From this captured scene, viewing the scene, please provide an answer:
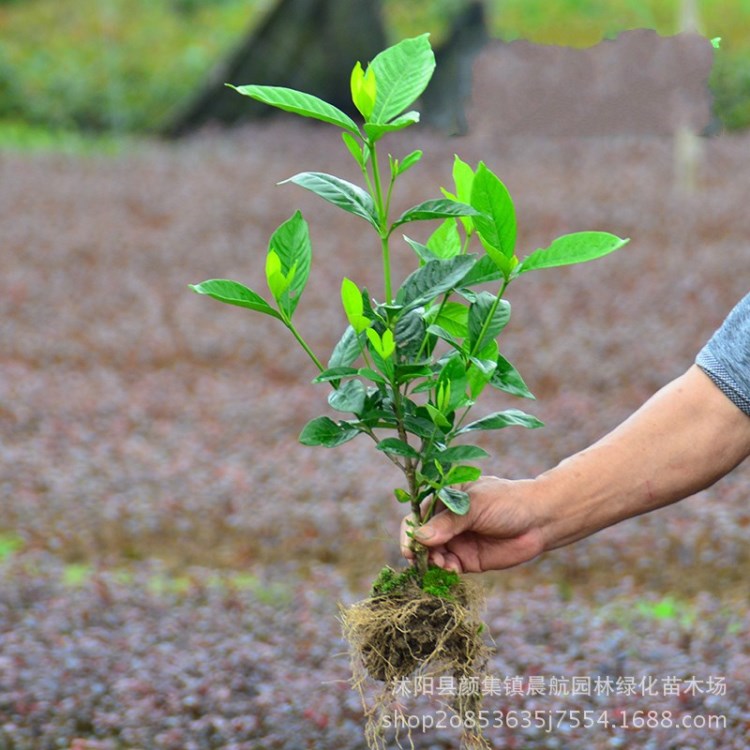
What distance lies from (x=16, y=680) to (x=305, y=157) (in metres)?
9.61

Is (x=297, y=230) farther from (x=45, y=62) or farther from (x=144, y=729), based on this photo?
(x=45, y=62)

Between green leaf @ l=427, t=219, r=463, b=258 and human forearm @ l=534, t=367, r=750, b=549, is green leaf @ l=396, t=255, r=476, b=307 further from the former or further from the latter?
human forearm @ l=534, t=367, r=750, b=549

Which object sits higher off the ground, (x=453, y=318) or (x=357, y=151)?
(x=357, y=151)

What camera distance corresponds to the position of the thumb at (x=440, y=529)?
184 centimetres

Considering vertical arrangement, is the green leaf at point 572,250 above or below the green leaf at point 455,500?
above

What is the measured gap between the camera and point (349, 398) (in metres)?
1.79

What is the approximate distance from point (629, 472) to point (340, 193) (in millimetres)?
662

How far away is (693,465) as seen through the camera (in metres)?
1.96

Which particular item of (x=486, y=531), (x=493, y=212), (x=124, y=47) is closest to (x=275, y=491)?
(x=486, y=531)

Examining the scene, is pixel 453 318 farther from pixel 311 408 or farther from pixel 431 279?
pixel 311 408

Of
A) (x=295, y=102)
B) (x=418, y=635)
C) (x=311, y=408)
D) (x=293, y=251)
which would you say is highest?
(x=311, y=408)

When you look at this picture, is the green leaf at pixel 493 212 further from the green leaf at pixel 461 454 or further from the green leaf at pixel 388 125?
the green leaf at pixel 461 454

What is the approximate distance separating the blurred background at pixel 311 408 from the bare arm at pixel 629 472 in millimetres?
800

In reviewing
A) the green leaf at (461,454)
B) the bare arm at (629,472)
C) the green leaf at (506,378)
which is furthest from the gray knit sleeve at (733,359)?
the green leaf at (461,454)
